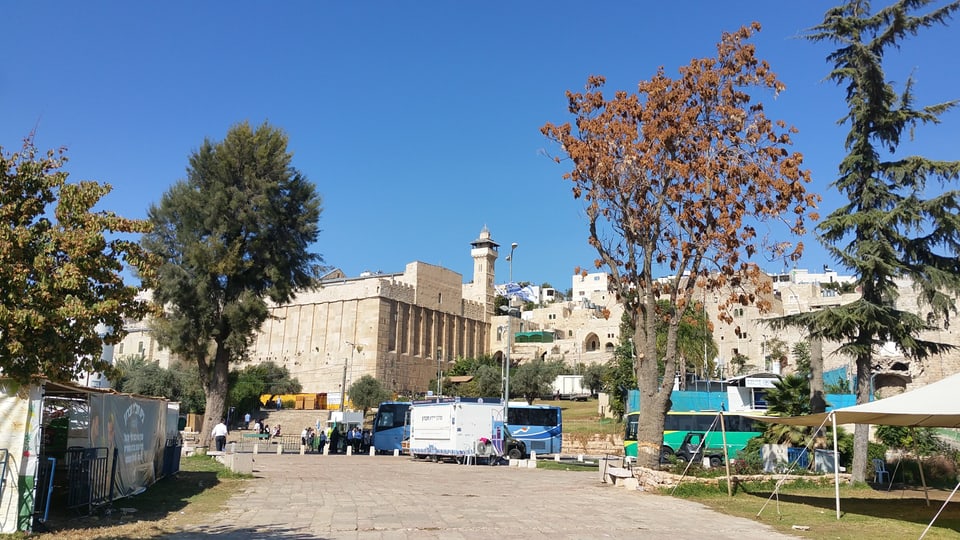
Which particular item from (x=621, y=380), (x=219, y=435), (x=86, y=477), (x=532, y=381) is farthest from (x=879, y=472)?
(x=532, y=381)

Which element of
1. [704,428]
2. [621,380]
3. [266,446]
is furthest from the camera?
[621,380]

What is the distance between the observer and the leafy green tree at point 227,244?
A: 28125 millimetres

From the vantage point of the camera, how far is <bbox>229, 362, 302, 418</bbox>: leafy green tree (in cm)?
6375

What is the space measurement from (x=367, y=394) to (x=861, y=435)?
175 feet

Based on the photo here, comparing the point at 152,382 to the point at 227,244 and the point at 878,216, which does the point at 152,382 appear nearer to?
the point at 227,244

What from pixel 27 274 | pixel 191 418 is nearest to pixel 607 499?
pixel 27 274

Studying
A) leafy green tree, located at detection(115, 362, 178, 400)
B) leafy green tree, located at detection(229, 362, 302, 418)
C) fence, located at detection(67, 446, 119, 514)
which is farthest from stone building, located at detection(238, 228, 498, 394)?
fence, located at detection(67, 446, 119, 514)

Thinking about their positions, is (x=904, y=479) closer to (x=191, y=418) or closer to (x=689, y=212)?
(x=689, y=212)

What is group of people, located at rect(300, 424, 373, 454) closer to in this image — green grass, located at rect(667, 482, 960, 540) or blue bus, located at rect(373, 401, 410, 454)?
blue bus, located at rect(373, 401, 410, 454)

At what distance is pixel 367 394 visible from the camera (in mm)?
68312

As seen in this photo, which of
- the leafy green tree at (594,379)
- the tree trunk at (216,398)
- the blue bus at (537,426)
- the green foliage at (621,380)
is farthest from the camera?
the leafy green tree at (594,379)

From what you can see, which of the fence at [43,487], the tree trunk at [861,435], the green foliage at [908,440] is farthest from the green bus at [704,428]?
the fence at [43,487]

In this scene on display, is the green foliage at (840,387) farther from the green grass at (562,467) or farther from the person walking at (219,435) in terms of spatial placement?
the person walking at (219,435)

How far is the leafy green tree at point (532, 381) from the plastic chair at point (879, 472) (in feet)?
155
